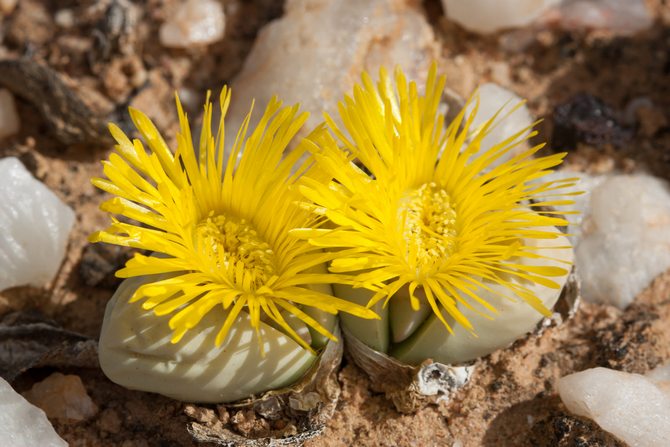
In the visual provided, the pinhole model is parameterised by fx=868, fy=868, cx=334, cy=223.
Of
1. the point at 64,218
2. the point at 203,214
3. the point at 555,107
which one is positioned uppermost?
the point at 555,107

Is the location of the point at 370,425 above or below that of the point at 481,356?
below

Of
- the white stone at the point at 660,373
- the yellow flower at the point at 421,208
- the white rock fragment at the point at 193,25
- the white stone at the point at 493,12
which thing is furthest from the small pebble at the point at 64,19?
the white stone at the point at 660,373

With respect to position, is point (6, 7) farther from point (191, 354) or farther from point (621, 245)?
point (621, 245)

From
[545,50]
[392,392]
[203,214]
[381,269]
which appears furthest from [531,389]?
[545,50]

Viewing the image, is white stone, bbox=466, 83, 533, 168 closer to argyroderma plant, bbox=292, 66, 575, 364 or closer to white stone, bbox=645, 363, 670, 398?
argyroderma plant, bbox=292, 66, 575, 364

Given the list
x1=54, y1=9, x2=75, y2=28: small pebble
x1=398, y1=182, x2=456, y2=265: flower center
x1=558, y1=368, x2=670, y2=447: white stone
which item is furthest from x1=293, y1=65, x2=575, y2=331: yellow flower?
x1=54, y1=9, x2=75, y2=28: small pebble

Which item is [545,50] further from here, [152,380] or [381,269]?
→ [152,380]

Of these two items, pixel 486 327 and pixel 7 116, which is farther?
pixel 7 116

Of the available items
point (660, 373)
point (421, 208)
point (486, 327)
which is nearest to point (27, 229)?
point (421, 208)
